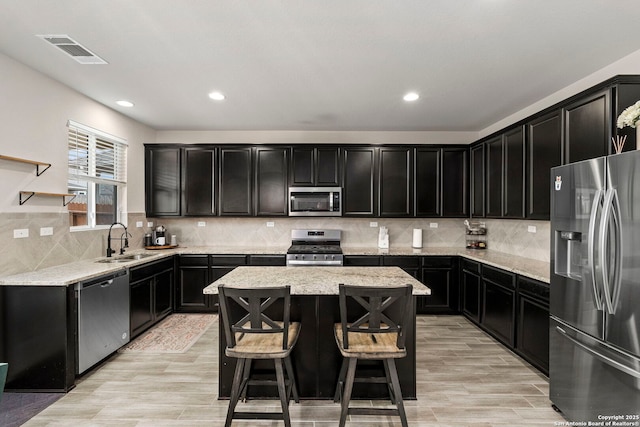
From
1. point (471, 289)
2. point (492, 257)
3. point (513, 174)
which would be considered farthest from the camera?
point (471, 289)

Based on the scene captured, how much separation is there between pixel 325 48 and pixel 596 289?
8.05 feet

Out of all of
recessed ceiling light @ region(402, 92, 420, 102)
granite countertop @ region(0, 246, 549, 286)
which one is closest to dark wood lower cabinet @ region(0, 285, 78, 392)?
granite countertop @ region(0, 246, 549, 286)

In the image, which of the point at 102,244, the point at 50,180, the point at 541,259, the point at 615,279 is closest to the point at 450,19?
the point at 615,279

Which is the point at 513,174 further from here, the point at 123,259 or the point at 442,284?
the point at 123,259

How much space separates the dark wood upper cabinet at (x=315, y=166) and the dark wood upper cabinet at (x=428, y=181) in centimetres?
122

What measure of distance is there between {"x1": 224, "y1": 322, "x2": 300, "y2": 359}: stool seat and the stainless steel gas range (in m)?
2.13

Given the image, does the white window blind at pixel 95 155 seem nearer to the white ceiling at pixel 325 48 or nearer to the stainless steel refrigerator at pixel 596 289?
the white ceiling at pixel 325 48

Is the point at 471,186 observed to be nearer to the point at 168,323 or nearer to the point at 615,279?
the point at 615,279

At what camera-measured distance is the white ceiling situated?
1925mm

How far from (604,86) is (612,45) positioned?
0.34 metres

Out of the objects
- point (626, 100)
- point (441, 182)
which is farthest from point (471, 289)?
point (626, 100)

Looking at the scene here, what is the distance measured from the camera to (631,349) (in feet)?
5.40

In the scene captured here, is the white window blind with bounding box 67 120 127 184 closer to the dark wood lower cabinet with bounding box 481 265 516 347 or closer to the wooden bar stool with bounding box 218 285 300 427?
the wooden bar stool with bounding box 218 285 300 427

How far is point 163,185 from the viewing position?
4.67 m
